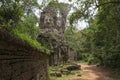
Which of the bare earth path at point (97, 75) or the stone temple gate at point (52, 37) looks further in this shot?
the stone temple gate at point (52, 37)

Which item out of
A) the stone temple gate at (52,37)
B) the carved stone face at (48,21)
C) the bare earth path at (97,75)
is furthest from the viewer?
the carved stone face at (48,21)

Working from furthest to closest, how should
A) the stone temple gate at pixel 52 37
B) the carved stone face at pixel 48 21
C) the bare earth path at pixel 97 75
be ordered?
the carved stone face at pixel 48 21
the stone temple gate at pixel 52 37
the bare earth path at pixel 97 75

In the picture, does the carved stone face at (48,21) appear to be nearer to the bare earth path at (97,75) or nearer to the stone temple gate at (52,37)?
the stone temple gate at (52,37)

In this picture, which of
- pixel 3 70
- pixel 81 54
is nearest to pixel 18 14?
pixel 3 70

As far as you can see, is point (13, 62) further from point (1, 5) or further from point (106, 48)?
point (106, 48)

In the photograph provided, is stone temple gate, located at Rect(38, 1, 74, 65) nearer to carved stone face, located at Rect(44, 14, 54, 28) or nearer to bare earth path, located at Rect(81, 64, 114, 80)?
carved stone face, located at Rect(44, 14, 54, 28)

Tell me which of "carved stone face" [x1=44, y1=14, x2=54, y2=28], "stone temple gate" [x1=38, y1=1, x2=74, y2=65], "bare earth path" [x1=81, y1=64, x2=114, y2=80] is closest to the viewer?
"bare earth path" [x1=81, y1=64, x2=114, y2=80]

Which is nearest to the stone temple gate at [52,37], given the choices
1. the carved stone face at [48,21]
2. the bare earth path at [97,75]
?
the carved stone face at [48,21]

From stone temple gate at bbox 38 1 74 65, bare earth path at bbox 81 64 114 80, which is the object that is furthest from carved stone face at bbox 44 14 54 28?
bare earth path at bbox 81 64 114 80

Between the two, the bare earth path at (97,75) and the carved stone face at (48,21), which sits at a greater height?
the carved stone face at (48,21)

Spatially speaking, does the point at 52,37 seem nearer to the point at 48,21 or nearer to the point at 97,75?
the point at 48,21

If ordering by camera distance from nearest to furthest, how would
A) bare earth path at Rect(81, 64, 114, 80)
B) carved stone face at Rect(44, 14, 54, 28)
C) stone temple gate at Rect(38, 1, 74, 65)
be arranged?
bare earth path at Rect(81, 64, 114, 80)
stone temple gate at Rect(38, 1, 74, 65)
carved stone face at Rect(44, 14, 54, 28)

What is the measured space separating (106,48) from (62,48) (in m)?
6.13

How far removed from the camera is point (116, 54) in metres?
24.6
